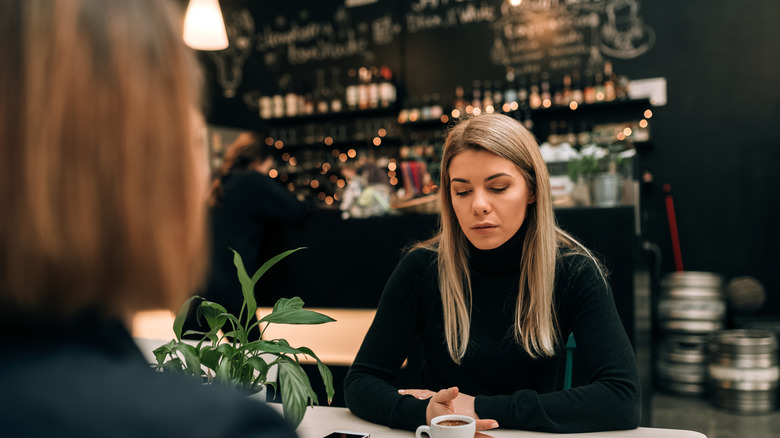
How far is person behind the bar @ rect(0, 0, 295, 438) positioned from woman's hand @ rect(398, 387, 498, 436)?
0.97 metres

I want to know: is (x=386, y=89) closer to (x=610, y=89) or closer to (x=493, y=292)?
(x=610, y=89)

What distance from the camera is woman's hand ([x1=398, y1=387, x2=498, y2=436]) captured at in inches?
49.6

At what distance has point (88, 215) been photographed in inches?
15.4

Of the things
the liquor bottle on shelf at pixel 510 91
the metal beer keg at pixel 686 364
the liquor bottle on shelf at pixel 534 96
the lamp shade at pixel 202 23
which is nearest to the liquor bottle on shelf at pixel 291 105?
the liquor bottle on shelf at pixel 510 91

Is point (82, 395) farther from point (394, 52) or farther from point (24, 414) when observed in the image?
point (394, 52)

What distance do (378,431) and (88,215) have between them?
3.41 ft

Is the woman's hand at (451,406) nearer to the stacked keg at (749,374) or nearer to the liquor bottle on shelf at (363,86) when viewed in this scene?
the stacked keg at (749,374)

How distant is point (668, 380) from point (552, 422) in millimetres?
3733

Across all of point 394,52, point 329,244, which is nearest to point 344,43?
point 394,52

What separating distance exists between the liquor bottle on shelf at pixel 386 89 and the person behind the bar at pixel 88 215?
5.77 metres

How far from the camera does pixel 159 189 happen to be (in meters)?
0.42

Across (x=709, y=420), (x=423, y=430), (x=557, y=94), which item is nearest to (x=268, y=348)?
(x=423, y=430)

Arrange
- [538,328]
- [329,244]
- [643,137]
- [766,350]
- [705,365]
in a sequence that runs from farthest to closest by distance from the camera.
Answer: [643,137]
[705,365]
[766,350]
[329,244]
[538,328]

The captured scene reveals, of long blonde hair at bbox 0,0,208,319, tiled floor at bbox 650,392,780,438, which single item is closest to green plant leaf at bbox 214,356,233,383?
long blonde hair at bbox 0,0,208,319
